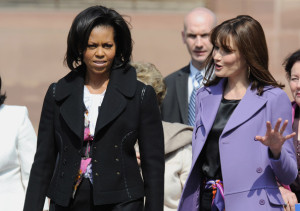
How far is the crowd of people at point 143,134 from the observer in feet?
13.5

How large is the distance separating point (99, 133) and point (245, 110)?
80cm

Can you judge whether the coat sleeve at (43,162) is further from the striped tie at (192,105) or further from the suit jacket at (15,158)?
the striped tie at (192,105)

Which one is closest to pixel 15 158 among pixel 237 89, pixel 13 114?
pixel 13 114

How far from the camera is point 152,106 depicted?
13.9ft

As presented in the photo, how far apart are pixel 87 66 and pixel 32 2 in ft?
35.4

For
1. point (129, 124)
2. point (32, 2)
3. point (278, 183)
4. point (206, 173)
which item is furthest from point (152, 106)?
point (32, 2)

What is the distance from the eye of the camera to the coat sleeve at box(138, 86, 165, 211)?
4184 millimetres

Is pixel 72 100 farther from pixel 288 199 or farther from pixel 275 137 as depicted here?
pixel 288 199

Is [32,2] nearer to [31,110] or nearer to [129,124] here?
[31,110]

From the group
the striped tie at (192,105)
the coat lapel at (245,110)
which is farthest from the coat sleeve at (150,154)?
the striped tie at (192,105)

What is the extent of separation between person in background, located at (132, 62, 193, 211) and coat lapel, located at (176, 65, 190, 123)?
1009 mm

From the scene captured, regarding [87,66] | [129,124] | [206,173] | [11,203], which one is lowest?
[11,203]

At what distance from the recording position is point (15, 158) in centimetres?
511

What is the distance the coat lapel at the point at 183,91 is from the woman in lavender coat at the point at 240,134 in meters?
1.89
